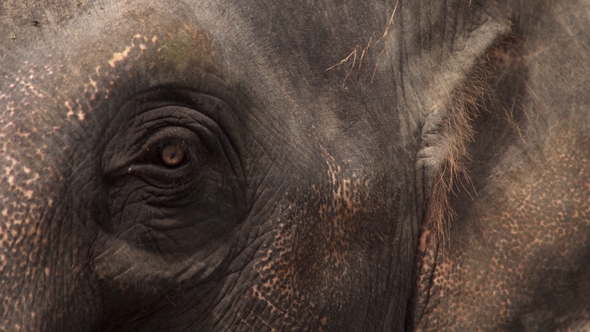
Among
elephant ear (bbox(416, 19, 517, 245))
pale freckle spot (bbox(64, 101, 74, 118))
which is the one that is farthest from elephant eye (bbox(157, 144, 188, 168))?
elephant ear (bbox(416, 19, 517, 245))

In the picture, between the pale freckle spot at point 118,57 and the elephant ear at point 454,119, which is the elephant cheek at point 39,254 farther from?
the elephant ear at point 454,119

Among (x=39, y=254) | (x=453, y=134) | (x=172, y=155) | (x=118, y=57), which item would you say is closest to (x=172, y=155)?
(x=172, y=155)

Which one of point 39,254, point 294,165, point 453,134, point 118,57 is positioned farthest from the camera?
point 453,134

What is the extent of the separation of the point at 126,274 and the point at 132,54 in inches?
19.2

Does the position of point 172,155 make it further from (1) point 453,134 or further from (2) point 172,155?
(1) point 453,134

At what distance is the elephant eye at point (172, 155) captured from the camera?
1.93 m

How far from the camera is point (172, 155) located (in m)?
1.94

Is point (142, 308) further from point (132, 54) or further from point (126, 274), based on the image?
point (132, 54)

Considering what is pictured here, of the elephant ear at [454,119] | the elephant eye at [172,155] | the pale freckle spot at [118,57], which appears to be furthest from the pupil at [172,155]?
the elephant ear at [454,119]

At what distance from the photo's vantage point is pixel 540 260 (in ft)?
7.50

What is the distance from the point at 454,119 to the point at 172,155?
80 centimetres

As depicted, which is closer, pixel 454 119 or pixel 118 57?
pixel 118 57

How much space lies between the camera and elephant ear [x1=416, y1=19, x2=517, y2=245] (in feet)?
7.45

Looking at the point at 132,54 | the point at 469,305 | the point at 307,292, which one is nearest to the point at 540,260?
the point at 469,305
